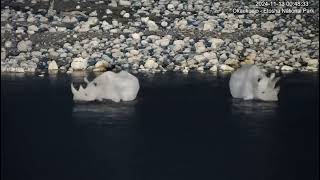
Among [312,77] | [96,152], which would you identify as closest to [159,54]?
[312,77]

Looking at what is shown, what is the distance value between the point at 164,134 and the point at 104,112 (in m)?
4.39

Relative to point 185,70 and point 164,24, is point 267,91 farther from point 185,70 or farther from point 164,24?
point 164,24

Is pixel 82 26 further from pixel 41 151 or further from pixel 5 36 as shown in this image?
pixel 41 151

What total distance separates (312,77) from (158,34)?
13.4 metres

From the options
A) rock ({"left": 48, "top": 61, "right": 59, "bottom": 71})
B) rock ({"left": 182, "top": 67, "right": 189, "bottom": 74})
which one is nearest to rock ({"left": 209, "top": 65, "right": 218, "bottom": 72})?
rock ({"left": 182, "top": 67, "right": 189, "bottom": 74})

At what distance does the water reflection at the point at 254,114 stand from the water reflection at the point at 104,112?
14.8 ft

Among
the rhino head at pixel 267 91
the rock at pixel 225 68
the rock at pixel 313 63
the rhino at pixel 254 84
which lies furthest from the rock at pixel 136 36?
the rhino head at pixel 267 91

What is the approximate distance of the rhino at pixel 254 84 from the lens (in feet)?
100

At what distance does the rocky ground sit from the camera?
42844 mm

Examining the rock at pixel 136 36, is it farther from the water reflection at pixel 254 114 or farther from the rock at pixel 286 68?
the water reflection at pixel 254 114

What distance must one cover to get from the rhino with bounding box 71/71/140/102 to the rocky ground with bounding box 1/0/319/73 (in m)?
11.3

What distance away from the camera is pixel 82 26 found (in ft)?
159

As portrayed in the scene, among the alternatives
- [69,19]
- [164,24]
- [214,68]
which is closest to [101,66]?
[214,68]

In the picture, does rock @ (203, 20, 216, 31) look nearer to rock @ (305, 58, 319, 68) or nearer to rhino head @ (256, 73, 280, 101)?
rock @ (305, 58, 319, 68)
